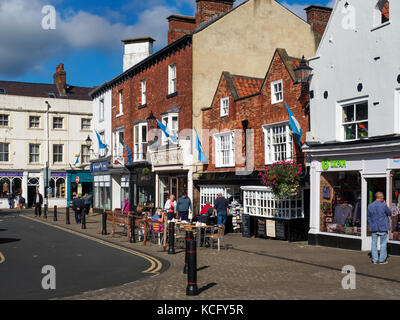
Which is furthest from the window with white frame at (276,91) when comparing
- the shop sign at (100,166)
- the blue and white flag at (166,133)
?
the shop sign at (100,166)

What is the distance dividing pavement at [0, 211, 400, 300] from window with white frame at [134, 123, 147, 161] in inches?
627

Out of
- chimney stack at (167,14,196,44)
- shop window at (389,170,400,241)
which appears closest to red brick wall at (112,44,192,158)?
chimney stack at (167,14,196,44)

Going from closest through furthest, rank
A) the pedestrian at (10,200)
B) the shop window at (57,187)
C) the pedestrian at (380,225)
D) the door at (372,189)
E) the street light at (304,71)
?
the pedestrian at (380,225)
the door at (372,189)
the street light at (304,71)
the pedestrian at (10,200)
the shop window at (57,187)

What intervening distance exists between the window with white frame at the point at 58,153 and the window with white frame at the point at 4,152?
4348 mm

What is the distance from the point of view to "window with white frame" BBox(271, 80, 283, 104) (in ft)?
67.7

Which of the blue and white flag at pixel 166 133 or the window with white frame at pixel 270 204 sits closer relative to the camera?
the window with white frame at pixel 270 204

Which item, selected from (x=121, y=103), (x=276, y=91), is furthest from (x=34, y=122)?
(x=276, y=91)

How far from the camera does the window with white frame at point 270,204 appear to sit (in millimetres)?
19266

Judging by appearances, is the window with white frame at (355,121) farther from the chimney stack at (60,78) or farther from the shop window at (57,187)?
the chimney stack at (60,78)

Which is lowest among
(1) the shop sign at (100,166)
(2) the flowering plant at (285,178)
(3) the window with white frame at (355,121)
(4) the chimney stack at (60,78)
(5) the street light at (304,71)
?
(2) the flowering plant at (285,178)

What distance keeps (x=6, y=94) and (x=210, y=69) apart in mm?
29732

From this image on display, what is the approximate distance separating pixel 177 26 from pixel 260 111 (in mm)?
11623

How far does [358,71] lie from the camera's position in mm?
16094
